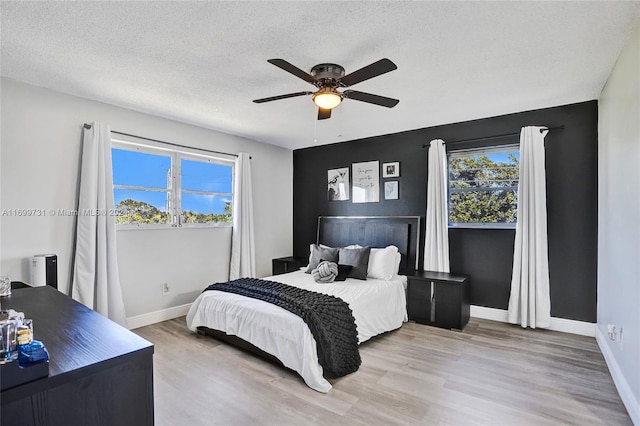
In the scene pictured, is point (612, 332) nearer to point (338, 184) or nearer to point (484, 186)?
point (484, 186)

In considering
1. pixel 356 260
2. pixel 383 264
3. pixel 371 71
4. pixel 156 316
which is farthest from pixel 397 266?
pixel 156 316

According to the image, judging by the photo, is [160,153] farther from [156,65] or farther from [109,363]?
[109,363]

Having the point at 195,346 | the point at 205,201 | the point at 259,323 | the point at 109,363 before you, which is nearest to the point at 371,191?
the point at 205,201

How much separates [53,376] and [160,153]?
3679 millimetres

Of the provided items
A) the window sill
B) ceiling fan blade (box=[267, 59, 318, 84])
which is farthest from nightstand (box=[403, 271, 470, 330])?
ceiling fan blade (box=[267, 59, 318, 84])

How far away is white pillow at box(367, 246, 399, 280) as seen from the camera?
4.07 metres

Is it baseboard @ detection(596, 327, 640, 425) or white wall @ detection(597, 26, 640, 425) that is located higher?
white wall @ detection(597, 26, 640, 425)

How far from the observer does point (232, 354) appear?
123 inches

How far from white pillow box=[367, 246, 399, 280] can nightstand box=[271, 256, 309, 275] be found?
52.7 inches

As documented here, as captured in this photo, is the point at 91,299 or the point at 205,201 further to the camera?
the point at 205,201

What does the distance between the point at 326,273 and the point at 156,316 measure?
2.11 metres

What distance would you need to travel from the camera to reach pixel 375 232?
4840 millimetres

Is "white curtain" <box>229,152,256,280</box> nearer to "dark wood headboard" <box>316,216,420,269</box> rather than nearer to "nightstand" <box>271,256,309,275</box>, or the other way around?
"nightstand" <box>271,256,309,275</box>

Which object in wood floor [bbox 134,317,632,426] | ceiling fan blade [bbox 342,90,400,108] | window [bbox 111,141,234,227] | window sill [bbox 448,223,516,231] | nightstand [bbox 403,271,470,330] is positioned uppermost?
ceiling fan blade [bbox 342,90,400,108]
